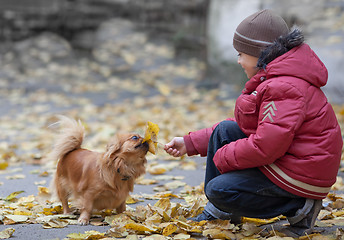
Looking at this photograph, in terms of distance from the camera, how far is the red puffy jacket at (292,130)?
240 cm

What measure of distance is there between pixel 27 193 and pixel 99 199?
3.58ft

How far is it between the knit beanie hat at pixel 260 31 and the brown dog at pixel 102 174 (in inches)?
35.9

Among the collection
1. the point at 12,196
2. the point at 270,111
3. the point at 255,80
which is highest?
the point at 255,80

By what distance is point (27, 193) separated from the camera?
401cm

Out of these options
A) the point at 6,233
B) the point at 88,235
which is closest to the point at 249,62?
the point at 88,235

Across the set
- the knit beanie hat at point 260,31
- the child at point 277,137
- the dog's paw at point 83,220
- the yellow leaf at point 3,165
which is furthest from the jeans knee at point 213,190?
the yellow leaf at point 3,165

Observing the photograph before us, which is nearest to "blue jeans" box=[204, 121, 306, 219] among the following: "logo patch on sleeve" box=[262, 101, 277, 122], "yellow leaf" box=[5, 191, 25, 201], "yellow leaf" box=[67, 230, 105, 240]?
"logo patch on sleeve" box=[262, 101, 277, 122]

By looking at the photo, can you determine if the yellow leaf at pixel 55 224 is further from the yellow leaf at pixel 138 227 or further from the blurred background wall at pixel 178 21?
the blurred background wall at pixel 178 21

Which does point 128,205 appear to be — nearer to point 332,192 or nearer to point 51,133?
point 332,192

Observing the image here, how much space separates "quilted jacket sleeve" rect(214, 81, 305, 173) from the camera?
2.39 meters

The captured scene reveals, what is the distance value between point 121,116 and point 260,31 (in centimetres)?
590

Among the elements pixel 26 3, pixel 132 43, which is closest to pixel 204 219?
Result: pixel 132 43

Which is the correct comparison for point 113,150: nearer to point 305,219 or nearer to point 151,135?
point 151,135

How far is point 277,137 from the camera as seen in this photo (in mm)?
2396
